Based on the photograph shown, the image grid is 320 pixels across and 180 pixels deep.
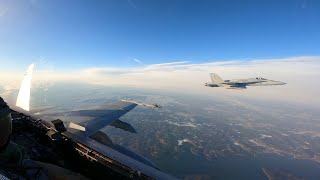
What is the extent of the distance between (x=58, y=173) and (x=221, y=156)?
174029 mm

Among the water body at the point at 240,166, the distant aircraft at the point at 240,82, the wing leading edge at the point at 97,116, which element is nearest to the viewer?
the wing leading edge at the point at 97,116

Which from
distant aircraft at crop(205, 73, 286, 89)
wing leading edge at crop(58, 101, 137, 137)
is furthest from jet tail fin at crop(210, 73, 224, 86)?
wing leading edge at crop(58, 101, 137, 137)

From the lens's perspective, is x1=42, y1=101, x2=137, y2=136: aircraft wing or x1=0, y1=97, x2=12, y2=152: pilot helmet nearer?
x1=0, y1=97, x2=12, y2=152: pilot helmet

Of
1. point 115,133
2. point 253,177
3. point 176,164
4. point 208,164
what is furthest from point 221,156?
point 115,133

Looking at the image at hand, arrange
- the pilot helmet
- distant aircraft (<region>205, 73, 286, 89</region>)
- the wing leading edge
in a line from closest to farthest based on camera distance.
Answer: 1. the pilot helmet
2. the wing leading edge
3. distant aircraft (<region>205, 73, 286, 89</region>)

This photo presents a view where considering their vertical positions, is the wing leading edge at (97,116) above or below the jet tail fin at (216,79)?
below

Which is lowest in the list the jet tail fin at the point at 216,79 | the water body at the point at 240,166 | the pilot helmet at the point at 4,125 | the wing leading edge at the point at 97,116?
the water body at the point at 240,166

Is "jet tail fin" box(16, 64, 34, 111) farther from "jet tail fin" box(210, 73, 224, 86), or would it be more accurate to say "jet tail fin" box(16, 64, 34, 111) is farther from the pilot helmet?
"jet tail fin" box(210, 73, 224, 86)

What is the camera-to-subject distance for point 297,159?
574ft

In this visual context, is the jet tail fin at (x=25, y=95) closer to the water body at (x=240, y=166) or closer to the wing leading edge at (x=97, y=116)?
the wing leading edge at (x=97, y=116)

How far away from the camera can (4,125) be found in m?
2.87

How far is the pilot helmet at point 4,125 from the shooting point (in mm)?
2822

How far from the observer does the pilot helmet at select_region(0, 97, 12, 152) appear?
→ 9.26ft

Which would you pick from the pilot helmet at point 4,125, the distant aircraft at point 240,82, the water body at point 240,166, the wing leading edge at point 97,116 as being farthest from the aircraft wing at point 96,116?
the water body at point 240,166
